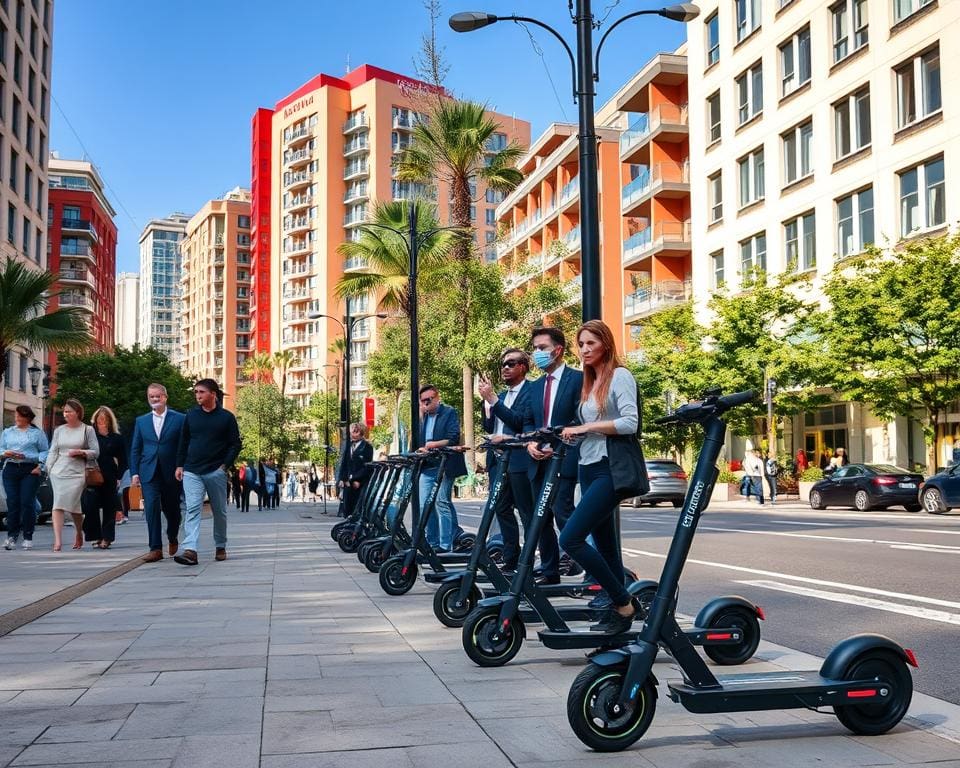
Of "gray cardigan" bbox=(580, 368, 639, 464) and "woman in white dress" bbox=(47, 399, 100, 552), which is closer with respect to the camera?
"gray cardigan" bbox=(580, 368, 639, 464)

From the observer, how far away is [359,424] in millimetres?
16125

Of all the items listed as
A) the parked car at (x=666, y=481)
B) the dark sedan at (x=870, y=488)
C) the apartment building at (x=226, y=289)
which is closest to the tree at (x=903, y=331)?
the dark sedan at (x=870, y=488)

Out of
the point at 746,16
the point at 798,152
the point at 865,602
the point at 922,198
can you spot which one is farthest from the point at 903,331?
the point at 865,602

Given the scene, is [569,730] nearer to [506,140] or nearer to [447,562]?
[447,562]

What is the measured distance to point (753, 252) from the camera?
134 ft

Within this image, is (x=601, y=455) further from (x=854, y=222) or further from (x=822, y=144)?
(x=822, y=144)

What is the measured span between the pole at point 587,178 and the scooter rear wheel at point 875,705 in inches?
173

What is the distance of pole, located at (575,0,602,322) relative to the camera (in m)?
8.67

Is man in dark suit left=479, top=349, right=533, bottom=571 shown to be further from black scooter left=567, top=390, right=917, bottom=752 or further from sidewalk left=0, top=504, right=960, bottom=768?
black scooter left=567, top=390, right=917, bottom=752

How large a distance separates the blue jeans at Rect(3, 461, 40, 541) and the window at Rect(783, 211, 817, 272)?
2780 centimetres

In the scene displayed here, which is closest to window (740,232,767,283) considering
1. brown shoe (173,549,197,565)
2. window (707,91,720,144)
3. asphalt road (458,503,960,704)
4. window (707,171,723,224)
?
window (707,171,723,224)

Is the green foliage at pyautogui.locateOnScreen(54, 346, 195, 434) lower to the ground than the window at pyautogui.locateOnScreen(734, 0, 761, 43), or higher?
lower

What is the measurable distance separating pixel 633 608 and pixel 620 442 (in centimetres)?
92

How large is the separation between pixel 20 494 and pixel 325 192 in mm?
94741
